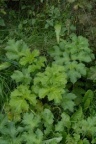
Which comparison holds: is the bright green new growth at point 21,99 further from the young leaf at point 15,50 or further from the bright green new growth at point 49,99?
the young leaf at point 15,50

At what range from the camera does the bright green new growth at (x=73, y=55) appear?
360 centimetres

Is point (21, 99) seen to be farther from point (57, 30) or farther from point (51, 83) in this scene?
point (57, 30)

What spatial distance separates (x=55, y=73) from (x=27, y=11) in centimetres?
131

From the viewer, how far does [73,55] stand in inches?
146

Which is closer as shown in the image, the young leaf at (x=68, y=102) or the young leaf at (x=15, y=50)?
the young leaf at (x=68, y=102)

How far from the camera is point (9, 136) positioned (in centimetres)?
330

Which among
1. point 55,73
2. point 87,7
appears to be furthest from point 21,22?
point 55,73

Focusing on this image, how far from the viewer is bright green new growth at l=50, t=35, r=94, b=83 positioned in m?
3.60

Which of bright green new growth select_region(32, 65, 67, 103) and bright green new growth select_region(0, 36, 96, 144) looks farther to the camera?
bright green new growth select_region(32, 65, 67, 103)

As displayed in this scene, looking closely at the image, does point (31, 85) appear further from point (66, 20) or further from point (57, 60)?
point (66, 20)

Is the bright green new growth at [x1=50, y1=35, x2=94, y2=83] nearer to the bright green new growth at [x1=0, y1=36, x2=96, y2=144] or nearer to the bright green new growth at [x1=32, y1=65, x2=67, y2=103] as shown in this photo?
the bright green new growth at [x1=0, y1=36, x2=96, y2=144]

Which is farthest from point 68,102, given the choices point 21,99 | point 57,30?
point 57,30

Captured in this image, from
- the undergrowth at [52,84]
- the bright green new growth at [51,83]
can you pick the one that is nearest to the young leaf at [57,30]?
the undergrowth at [52,84]

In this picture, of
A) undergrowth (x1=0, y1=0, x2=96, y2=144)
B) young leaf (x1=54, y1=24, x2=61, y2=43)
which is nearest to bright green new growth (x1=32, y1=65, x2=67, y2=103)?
undergrowth (x1=0, y1=0, x2=96, y2=144)
